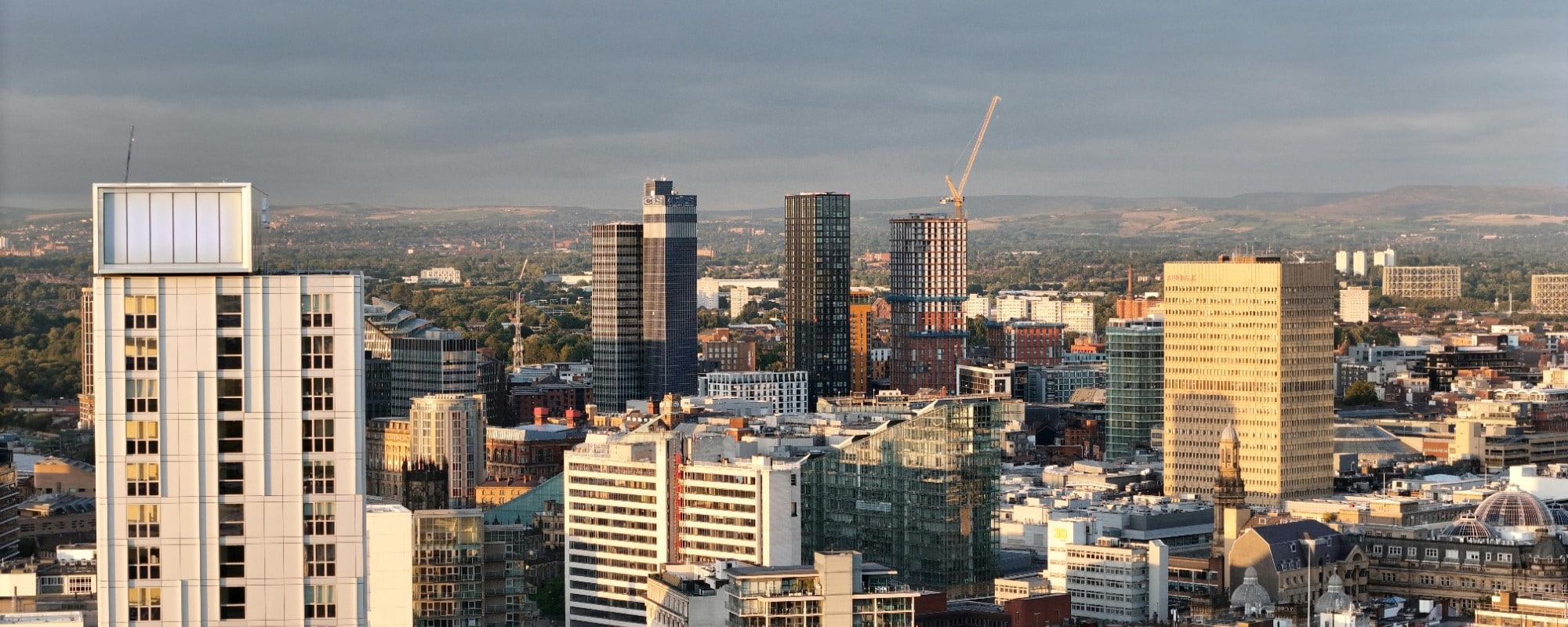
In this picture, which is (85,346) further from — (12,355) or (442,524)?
(12,355)

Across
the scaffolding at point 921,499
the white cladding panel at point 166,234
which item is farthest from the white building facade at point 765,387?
the white cladding panel at point 166,234

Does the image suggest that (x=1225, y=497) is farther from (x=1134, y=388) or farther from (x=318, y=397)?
(x=318, y=397)

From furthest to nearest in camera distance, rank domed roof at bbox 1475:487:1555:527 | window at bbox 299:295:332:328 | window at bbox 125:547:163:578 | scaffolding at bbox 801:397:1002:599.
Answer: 1. domed roof at bbox 1475:487:1555:527
2. scaffolding at bbox 801:397:1002:599
3. window at bbox 299:295:332:328
4. window at bbox 125:547:163:578

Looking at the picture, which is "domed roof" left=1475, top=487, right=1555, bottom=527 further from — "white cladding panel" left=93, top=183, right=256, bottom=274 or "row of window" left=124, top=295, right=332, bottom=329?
"white cladding panel" left=93, top=183, right=256, bottom=274

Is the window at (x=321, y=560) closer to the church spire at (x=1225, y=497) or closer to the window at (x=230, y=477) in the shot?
the window at (x=230, y=477)

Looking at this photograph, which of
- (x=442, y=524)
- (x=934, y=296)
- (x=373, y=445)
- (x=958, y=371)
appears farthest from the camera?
(x=934, y=296)

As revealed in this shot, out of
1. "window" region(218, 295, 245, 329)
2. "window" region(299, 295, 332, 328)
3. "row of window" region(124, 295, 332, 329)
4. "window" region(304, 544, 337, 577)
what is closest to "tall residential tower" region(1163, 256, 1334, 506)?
"window" region(304, 544, 337, 577)

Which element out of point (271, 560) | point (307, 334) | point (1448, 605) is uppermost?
point (307, 334)

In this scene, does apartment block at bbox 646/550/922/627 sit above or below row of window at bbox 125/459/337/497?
below

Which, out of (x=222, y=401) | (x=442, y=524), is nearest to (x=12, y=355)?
(x=442, y=524)
